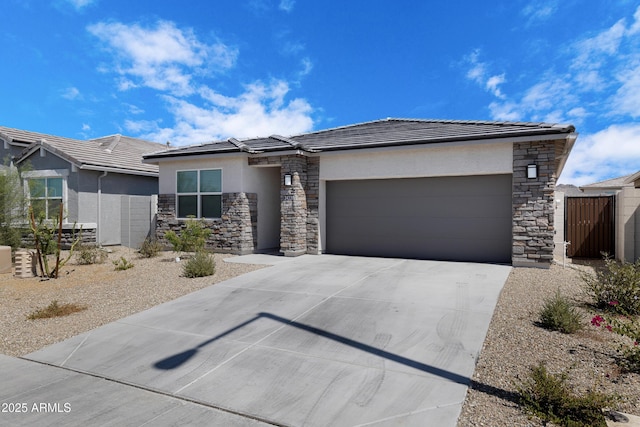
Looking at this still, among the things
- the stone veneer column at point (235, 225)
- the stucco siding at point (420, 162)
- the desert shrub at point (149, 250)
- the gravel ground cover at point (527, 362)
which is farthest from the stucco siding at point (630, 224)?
the desert shrub at point (149, 250)

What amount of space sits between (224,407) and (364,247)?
9.26m

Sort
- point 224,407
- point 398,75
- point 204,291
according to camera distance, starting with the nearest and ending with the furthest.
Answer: point 224,407
point 204,291
point 398,75

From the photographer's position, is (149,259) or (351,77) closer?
(149,259)

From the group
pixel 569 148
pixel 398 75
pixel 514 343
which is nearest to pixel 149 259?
pixel 514 343

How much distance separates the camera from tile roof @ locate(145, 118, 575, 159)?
10.2 metres

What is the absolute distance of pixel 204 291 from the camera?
7.90m

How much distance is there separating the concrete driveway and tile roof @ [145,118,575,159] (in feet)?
15.4

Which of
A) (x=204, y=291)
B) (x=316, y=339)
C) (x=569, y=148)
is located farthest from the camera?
(x=569, y=148)

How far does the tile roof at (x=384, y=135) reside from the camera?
33.4 feet

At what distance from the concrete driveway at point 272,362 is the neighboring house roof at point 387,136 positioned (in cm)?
462

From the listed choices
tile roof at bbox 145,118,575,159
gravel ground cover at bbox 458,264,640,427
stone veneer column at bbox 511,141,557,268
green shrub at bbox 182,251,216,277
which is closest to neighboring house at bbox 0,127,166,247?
tile roof at bbox 145,118,575,159

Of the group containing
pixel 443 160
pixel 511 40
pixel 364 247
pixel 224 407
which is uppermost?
pixel 511 40

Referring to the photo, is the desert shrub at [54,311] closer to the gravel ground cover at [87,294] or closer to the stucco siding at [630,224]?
the gravel ground cover at [87,294]

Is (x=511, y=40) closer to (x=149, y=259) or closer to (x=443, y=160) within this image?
(x=443, y=160)
